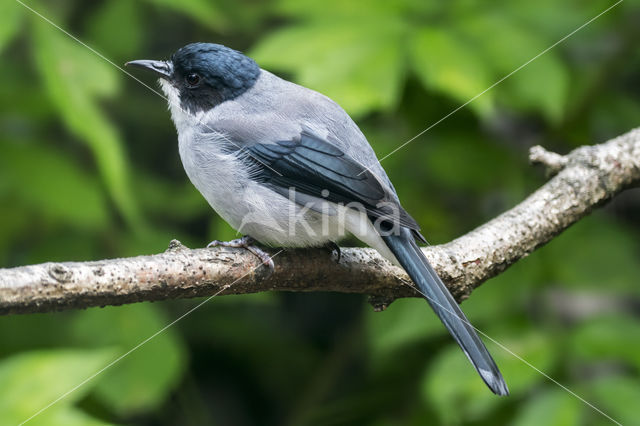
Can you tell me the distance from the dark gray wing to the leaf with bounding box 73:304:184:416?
1.09m

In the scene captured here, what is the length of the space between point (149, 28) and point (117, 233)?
1466mm

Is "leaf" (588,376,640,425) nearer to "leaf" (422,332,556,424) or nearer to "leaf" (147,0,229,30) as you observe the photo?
"leaf" (422,332,556,424)

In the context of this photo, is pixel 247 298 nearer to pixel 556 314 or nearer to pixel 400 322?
pixel 400 322

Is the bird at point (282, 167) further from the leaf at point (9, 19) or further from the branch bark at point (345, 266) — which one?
the leaf at point (9, 19)

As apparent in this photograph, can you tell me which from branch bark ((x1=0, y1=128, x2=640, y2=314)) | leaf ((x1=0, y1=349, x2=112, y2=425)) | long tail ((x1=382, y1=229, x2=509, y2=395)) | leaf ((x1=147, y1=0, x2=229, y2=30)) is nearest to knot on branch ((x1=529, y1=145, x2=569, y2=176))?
branch bark ((x1=0, y1=128, x2=640, y2=314))

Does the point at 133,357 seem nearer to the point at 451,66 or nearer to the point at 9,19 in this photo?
the point at 9,19

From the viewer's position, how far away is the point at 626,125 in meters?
3.98

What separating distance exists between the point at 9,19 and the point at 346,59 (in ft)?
4.57

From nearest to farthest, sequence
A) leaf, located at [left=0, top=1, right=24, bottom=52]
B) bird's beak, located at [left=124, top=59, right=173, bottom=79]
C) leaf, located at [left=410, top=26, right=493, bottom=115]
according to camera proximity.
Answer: leaf, located at [left=0, top=1, right=24, bottom=52] → leaf, located at [left=410, top=26, right=493, bottom=115] → bird's beak, located at [left=124, top=59, right=173, bottom=79]

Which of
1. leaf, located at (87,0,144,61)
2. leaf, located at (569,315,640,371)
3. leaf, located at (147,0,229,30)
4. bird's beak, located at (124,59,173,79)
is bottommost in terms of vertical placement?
leaf, located at (569,315,640,371)

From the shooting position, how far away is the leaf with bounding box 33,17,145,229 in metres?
3.02

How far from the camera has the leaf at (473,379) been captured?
9.87 feet

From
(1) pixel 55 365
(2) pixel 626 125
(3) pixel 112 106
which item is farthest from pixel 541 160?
(3) pixel 112 106

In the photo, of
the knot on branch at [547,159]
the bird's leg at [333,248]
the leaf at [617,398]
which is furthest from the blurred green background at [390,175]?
the bird's leg at [333,248]
